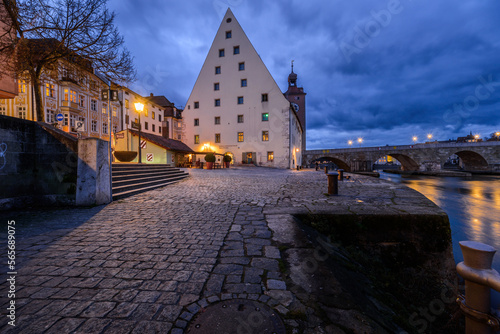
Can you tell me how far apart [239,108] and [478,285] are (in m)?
31.6

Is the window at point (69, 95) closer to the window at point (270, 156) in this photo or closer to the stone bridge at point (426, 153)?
the window at point (270, 156)

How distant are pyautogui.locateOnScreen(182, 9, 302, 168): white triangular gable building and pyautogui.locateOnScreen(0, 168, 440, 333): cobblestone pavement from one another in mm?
26752

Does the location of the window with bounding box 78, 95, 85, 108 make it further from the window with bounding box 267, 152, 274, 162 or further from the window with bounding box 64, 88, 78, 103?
the window with bounding box 267, 152, 274, 162

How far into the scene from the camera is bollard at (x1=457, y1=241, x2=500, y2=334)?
1688 mm

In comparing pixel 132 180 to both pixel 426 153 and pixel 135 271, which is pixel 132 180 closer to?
pixel 135 271

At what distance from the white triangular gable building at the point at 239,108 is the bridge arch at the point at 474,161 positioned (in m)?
40.0

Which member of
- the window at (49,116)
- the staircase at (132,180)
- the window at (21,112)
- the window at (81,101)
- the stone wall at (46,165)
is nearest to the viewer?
the stone wall at (46,165)

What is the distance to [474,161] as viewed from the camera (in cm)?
4722

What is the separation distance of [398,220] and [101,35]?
469 inches

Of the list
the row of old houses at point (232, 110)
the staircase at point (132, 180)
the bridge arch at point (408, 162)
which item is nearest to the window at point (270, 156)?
the row of old houses at point (232, 110)

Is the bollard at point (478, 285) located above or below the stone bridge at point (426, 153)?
below

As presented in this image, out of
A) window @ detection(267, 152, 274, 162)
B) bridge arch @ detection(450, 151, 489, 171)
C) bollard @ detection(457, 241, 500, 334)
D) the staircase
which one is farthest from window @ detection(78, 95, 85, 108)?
bridge arch @ detection(450, 151, 489, 171)

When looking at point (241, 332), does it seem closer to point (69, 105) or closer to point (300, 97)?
point (69, 105)

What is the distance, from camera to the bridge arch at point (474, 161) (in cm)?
4316
